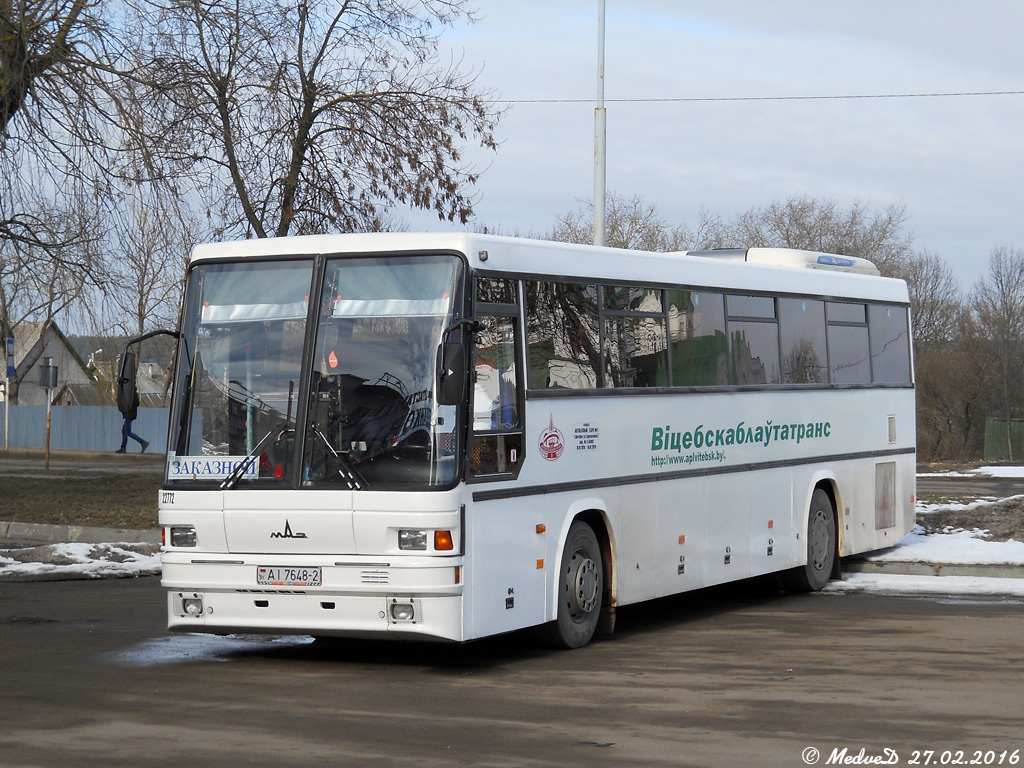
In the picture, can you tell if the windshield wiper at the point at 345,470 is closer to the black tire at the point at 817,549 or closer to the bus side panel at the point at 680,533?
the bus side panel at the point at 680,533

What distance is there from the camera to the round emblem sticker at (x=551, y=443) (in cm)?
1047

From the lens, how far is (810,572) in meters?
14.7

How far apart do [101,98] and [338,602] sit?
12.1 metres

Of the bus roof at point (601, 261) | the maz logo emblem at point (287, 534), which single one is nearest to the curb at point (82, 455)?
the bus roof at point (601, 261)

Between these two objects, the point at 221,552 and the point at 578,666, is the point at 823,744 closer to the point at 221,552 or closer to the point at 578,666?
the point at 578,666

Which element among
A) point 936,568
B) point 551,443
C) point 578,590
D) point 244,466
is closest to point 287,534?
point 244,466

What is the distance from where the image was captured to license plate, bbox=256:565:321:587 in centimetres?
952

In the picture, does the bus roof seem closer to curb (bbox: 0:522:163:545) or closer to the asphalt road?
the asphalt road

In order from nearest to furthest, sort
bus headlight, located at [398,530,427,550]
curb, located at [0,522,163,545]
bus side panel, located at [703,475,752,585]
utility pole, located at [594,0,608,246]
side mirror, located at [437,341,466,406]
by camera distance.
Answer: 1. side mirror, located at [437,341,466,406]
2. bus headlight, located at [398,530,427,550]
3. bus side panel, located at [703,475,752,585]
4. curb, located at [0,522,163,545]
5. utility pole, located at [594,0,608,246]

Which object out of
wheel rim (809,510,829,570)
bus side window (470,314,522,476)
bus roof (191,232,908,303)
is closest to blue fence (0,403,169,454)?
bus roof (191,232,908,303)

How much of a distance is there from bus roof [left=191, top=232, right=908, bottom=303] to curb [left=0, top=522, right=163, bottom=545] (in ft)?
26.0

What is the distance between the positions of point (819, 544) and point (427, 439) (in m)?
6.78

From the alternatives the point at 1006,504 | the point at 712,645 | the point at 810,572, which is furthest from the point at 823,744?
the point at 1006,504

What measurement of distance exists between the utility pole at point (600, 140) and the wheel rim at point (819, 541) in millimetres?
9609
